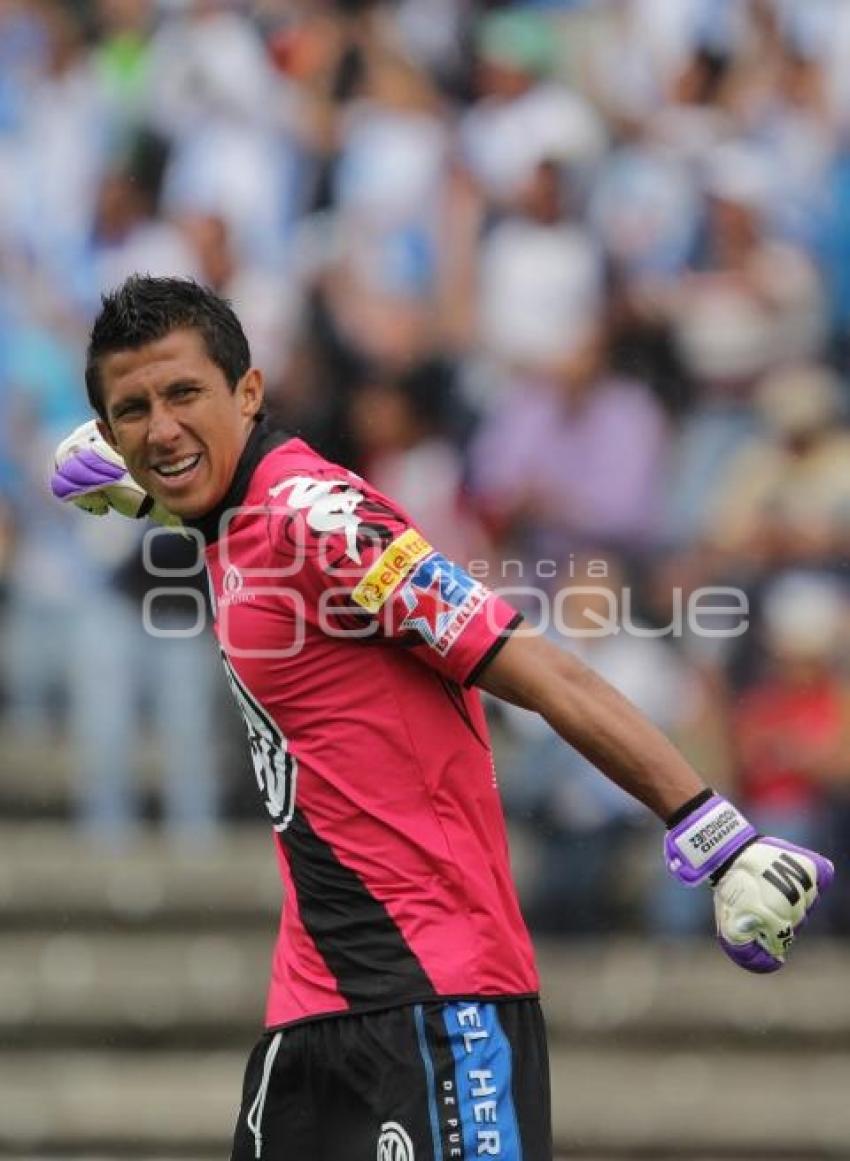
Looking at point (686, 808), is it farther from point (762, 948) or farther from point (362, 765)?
point (362, 765)

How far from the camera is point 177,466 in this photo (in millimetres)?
3730

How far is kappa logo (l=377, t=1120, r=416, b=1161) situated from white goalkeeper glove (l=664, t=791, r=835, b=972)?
2.18ft

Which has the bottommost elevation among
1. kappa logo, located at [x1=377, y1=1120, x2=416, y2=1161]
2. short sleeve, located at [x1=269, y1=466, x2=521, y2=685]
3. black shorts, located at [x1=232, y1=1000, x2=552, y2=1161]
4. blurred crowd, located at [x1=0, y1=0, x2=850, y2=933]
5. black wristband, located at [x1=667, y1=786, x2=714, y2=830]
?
kappa logo, located at [x1=377, y1=1120, x2=416, y2=1161]

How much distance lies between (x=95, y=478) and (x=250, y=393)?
2.46ft

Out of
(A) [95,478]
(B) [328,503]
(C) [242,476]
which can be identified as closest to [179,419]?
(C) [242,476]

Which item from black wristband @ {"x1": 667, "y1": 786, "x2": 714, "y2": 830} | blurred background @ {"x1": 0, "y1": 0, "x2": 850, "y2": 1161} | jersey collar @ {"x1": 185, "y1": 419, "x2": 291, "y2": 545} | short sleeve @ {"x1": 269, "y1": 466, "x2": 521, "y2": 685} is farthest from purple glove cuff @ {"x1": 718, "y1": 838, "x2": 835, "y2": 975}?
blurred background @ {"x1": 0, "y1": 0, "x2": 850, "y2": 1161}

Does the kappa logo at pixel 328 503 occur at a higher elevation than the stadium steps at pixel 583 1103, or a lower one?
higher

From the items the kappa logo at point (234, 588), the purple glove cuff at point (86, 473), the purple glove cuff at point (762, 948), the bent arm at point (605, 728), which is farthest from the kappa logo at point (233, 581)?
the purple glove cuff at point (762, 948)

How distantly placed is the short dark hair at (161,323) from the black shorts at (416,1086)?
46.7 inches

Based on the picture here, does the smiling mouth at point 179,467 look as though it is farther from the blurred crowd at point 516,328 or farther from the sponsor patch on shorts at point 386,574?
the blurred crowd at point 516,328

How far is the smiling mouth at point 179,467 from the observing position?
3.72 m

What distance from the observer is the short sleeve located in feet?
11.1

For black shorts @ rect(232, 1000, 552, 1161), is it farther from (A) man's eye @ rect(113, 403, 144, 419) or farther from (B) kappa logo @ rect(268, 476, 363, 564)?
(A) man's eye @ rect(113, 403, 144, 419)

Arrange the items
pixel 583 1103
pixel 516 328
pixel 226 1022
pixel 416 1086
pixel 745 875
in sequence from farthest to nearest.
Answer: pixel 516 328 < pixel 226 1022 < pixel 583 1103 < pixel 416 1086 < pixel 745 875
